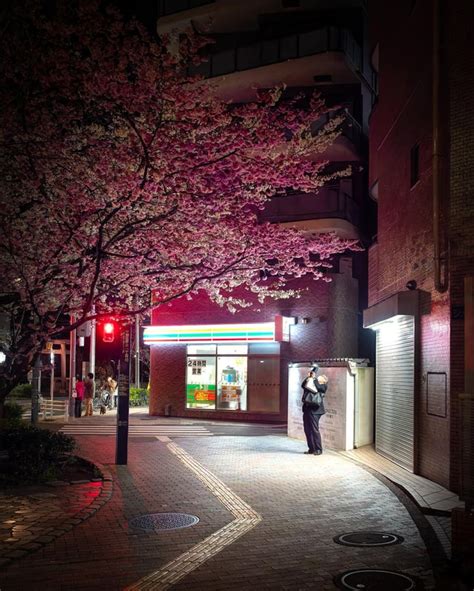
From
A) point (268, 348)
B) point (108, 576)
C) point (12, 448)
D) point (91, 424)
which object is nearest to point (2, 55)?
point (12, 448)

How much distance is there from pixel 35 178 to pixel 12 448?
4867 millimetres

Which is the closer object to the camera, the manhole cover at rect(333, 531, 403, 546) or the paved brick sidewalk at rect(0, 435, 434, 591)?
the paved brick sidewalk at rect(0, 435, 434, 591)

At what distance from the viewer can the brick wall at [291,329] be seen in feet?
76.7

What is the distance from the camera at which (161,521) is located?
8.11 m

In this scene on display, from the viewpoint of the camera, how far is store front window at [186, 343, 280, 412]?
24.0 metres

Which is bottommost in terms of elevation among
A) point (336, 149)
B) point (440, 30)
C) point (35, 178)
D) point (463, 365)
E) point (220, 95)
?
point (463, 365)

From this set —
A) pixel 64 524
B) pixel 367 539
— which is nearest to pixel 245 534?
pixel 367 539

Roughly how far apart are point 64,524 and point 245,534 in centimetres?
239

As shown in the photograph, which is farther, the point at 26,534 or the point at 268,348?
the point at 268,348

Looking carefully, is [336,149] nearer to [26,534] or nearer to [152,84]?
[152,84]

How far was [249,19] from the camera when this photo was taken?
84.2 ft

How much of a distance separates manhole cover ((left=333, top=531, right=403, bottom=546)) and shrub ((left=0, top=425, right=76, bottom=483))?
5.60 metres

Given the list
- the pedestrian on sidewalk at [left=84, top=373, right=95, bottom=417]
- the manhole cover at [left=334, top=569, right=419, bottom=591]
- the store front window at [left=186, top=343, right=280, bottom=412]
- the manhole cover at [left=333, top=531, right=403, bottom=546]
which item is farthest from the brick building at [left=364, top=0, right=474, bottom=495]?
the pedestrian on sidewalk at [left=84, top=373, right=95, bottom=417]

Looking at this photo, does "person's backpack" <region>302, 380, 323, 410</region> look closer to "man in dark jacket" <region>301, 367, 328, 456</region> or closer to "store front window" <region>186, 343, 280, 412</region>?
"man in dark jacket" <region>301, 367, 328, 456</region>
